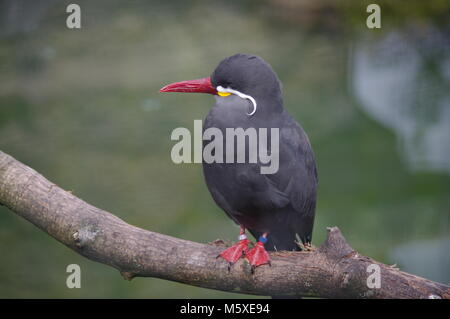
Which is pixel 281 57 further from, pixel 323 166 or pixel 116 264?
pixel 116 264

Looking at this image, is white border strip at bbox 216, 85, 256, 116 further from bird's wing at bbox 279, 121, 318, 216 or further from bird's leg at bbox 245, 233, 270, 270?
bird's leg at bbox 245, 233, 270, 270

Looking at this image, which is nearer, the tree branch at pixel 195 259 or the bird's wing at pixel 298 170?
the tree branch at pixel 195 259

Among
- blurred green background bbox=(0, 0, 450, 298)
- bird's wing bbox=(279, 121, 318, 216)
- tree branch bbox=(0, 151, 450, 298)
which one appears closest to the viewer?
tree branch bbox=(0, 151, 450, 298)

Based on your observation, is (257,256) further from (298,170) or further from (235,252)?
(298,170)

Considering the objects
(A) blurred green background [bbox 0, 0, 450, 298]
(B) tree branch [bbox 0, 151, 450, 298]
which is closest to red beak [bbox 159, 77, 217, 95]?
(B) tree branch [bbox 0, 151, 450, 298]

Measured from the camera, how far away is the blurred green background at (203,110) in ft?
12.4

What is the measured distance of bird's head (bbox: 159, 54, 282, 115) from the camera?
1786 millimetres

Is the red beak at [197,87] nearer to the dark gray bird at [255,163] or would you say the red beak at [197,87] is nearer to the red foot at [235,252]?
the dark gray bird at [255,163]

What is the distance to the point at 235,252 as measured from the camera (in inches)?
71.9

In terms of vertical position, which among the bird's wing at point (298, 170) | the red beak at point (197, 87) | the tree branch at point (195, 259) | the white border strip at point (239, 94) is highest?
the red beak at point (197, 87)

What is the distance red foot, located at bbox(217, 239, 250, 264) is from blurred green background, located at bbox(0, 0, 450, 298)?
Answer: 173 cm

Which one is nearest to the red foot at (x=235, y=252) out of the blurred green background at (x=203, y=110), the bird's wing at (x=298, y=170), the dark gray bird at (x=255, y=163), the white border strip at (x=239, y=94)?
the dark gray bird at (x=255, y=163)

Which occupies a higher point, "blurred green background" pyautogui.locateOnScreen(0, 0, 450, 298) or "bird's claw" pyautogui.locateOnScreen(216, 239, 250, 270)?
"blurred green background" pyautogui.locateOnScreen(0, 0, 450, 298)

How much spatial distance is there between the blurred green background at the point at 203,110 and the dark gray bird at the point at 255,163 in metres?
1.74
